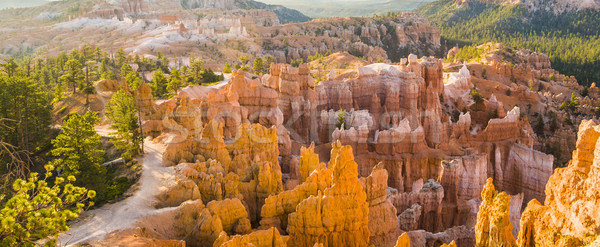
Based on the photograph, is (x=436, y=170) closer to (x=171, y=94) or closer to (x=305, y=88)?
(x=305, y=88)

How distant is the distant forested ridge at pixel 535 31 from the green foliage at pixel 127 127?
98.2 metres

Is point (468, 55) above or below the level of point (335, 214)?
below

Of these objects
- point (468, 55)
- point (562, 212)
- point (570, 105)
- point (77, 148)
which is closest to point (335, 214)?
point (562, 212)

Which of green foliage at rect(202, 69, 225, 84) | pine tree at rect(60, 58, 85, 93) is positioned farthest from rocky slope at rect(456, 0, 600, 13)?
pine tree at rect(60, 58, 85, 93)

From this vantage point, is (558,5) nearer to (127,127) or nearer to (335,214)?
(127,127)

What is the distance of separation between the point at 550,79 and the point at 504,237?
82.7 m

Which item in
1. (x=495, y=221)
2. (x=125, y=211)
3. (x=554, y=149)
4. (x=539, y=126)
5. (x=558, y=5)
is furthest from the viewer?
(x=558, y=5)

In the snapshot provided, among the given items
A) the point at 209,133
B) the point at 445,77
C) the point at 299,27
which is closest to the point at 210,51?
the point at 299,27

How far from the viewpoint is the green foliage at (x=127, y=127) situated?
27.6 metres

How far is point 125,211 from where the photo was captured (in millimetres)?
19078

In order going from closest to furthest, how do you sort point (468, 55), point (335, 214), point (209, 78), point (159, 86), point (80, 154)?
point (335, 214) < point (80, 154) < point (159, 86) < point (209, 78) < point (468, 55)

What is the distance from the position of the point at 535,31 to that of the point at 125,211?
16505 centimetres

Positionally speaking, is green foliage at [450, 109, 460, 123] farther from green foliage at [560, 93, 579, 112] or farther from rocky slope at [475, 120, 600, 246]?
rocky slope at [475, 120, 600, 246]

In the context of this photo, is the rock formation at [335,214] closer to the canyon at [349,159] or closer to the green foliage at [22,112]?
the canyon at [349,159]
